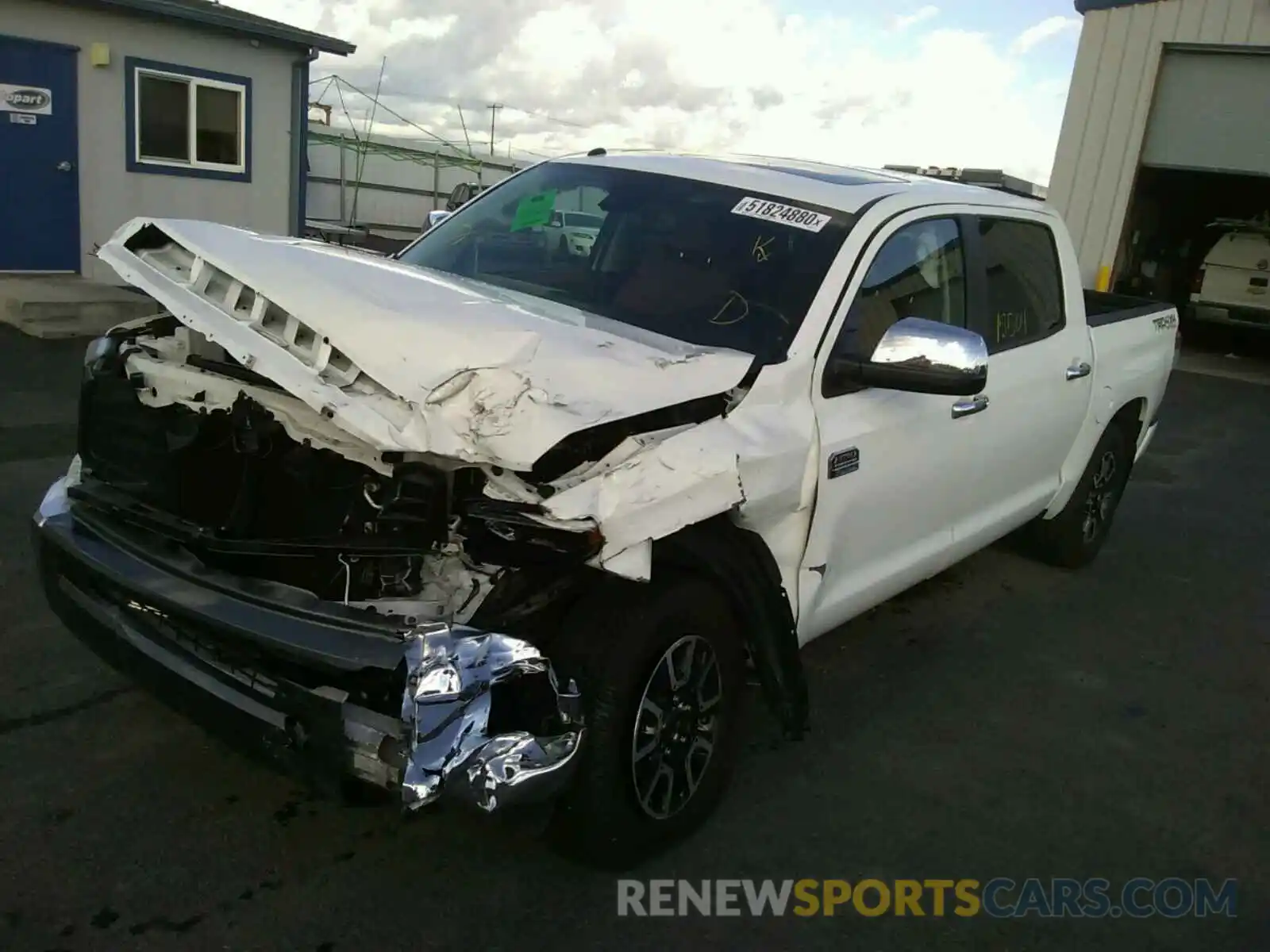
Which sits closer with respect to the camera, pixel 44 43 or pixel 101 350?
pixel 101 350

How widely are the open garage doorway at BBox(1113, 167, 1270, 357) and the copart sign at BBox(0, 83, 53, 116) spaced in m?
14.5

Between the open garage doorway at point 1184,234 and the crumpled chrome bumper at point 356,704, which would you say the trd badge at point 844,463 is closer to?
the crumpled chrome bumper at point 356,704

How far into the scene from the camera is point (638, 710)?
2.76m

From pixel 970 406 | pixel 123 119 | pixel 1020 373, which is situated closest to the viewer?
pixel 970 406

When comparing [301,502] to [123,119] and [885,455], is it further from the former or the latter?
[123,119]

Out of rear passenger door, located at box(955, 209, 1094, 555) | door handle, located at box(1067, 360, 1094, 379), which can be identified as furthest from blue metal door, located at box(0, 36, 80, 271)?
door handle, located at box(1067, 360, 1094, 379)

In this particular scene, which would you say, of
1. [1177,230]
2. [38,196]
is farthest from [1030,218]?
[1177,230]

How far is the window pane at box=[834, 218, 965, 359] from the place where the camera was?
140 inches

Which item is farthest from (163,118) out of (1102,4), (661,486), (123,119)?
(1102,4)

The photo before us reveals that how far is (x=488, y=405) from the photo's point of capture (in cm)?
254

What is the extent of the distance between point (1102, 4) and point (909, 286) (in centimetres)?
1473

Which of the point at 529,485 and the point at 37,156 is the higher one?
the point at 37,156

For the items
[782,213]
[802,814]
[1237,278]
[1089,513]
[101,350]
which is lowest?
[802,814]

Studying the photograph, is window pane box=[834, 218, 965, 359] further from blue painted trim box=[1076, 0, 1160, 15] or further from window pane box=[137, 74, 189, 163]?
blue painted trim box=[1076, 0, 1160, 15]
